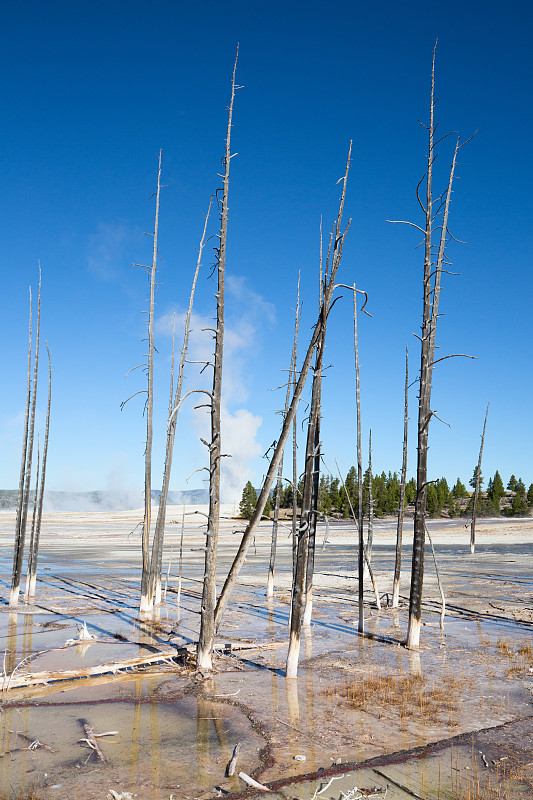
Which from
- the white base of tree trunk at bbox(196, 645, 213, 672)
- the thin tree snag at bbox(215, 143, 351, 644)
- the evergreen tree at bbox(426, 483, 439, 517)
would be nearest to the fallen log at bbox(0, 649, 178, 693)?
the white base of tree trunk at bbox(196, 645, 213, 672)

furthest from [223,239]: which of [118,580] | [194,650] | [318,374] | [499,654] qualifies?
[118,580]

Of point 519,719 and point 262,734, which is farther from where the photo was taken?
point 519,719

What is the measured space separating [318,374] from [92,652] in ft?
24.3

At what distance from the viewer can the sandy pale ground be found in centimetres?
654

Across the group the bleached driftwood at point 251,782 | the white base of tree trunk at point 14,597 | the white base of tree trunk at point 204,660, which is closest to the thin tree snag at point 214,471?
the white base of tree trunk at point 204,660

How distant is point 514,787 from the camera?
6293mm

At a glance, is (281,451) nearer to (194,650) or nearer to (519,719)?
(194,650)

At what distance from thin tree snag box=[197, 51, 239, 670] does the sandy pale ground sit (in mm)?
760

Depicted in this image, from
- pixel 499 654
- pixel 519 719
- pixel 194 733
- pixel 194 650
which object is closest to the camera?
pixel 194 733

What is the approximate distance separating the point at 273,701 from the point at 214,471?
3969mm

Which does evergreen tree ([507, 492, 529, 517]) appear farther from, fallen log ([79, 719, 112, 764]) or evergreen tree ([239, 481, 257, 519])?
fallen log ([79, 719, 112, 764])

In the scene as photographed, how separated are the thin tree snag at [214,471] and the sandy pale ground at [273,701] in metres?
0.76

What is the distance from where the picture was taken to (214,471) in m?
11.1

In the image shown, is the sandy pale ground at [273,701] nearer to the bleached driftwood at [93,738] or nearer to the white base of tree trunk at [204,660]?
the bleached driftwood at [93,738]
